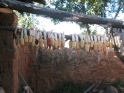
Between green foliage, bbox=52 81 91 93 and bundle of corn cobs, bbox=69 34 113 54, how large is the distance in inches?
219

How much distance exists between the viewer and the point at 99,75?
10.4 metres

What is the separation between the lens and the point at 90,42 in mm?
4277

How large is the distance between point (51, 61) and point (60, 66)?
1.59 feet

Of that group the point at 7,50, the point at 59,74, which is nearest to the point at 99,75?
the point at 59,74

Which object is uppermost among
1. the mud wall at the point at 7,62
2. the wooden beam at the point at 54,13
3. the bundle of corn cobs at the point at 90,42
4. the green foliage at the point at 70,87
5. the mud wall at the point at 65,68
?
the wooden beam at the point at 54,13

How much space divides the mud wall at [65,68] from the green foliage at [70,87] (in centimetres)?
20

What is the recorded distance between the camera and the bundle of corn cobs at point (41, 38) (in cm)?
394

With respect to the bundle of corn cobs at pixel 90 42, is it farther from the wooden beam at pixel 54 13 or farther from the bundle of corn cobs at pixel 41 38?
the wooden beam at pixel 54 13

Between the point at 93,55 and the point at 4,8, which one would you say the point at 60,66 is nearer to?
the point at 93,55

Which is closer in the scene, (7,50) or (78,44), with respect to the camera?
(78,44)

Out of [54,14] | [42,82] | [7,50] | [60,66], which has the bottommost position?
[42,82]

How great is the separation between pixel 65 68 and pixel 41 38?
245 inches

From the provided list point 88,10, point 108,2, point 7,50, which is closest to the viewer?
point 7,50

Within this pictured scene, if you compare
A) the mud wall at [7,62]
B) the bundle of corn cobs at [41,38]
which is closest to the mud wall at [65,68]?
Answer: the mud wall at [7,62]
